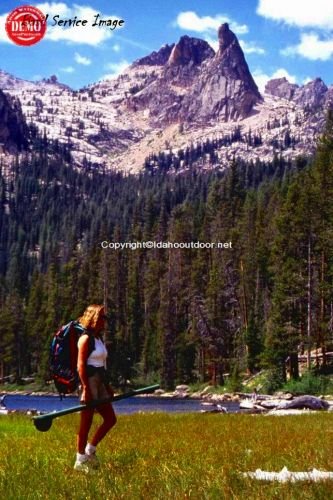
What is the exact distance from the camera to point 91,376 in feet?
31.3

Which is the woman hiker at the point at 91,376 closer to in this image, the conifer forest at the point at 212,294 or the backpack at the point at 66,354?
the backpack at the point at 66,354

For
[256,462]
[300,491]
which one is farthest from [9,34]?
[300,491]

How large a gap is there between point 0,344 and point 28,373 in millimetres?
6124

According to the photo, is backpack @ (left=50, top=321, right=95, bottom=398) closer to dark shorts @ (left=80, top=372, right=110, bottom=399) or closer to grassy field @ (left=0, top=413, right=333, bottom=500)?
dark shorts @ (left=80, top=372, right=110, bottom=399)

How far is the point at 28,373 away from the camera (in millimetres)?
106500

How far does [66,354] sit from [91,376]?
18.4 inches

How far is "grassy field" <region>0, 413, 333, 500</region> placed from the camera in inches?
256

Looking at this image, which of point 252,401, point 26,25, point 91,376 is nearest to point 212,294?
point 252,401

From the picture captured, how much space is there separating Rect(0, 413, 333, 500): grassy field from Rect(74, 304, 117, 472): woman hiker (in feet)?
1.06

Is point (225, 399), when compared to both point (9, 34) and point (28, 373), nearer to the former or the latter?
point (9, 34)

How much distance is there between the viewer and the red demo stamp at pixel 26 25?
3158cm

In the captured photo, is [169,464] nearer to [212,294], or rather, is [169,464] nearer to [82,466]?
[82,466]

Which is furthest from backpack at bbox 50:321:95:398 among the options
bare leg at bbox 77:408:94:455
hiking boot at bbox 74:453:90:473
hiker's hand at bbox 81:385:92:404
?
hiking boot at bbox 74:453:90:473

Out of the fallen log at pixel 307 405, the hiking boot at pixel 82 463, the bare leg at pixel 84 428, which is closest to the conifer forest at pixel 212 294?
the fallen log at pixel 307 405
